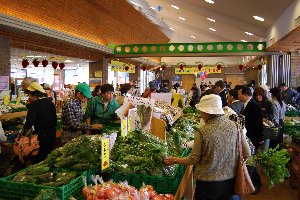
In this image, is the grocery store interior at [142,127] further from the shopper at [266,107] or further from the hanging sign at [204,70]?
the hanging sign at [204,70]

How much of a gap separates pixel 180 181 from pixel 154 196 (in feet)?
2.36

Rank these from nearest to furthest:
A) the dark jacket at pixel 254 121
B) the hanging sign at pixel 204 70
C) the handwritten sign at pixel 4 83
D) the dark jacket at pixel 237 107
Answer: the dark jacket at pixel 254 121, the dark jacket at pixel 237 107, the handwritten sign at pixel 4 83, the hanging sign at pixel 204 70

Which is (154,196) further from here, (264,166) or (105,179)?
(264,166)

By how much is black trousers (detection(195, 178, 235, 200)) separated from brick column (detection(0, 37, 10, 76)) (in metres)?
6.29

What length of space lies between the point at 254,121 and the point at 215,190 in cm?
294

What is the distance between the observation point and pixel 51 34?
27.6 ft

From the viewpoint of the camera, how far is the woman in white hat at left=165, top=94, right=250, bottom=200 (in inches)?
127

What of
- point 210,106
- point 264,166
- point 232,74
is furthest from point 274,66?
point 232,74

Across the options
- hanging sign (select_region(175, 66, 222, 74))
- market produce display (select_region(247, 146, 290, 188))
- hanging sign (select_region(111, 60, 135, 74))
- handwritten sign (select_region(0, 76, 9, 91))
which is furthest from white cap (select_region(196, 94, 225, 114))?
hanging sign (select_region(175, 66, 222, 74))

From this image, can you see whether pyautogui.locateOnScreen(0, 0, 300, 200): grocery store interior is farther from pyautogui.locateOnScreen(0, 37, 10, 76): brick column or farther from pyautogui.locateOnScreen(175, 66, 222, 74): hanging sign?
pyautogui.locateOnScreen(175, 66, 222, 74): hanging sign

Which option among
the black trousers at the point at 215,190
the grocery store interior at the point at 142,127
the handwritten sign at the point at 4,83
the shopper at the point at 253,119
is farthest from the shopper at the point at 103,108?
the handwritten sign at the point at 4,83

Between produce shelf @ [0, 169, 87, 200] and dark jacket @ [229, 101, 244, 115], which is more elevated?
dark jacket @ [229, 101, 244, 115]

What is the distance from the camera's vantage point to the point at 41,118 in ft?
15.7

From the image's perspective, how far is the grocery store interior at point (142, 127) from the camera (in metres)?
2.91
